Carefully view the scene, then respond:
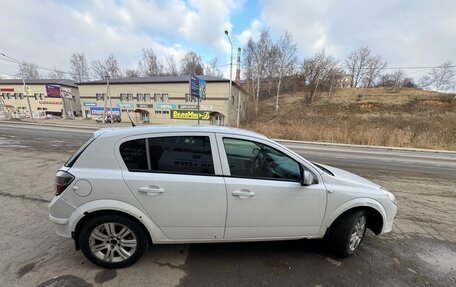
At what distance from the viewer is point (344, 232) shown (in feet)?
8.93

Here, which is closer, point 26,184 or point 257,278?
point 257,278

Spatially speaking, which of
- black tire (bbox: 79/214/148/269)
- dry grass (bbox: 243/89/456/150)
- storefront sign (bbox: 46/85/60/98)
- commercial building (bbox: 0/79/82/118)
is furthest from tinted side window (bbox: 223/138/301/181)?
storefront sign (bbox: 46/85/60/98)

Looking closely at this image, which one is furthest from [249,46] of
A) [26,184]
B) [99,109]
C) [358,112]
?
[26,184]

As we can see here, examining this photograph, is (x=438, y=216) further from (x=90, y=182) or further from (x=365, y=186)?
(x=90, y=182)

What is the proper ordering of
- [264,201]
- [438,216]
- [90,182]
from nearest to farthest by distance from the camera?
[90,182] → [264,201] → [438,216]

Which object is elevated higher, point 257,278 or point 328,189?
point 328,189

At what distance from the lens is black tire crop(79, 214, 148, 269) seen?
2.42 m

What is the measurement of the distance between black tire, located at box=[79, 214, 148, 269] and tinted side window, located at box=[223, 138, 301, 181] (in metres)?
1.30

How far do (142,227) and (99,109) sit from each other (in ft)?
174

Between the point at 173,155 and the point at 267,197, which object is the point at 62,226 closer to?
the point at 173,155

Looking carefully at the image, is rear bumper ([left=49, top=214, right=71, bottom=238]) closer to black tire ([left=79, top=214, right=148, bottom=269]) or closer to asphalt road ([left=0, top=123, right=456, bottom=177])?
black tire ([left=79, top=214, right=148, bottom=269])

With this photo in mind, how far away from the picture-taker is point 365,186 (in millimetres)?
2814

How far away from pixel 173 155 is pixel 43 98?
7278 cm

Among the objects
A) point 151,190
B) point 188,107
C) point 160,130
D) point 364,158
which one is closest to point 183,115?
point 188,107
